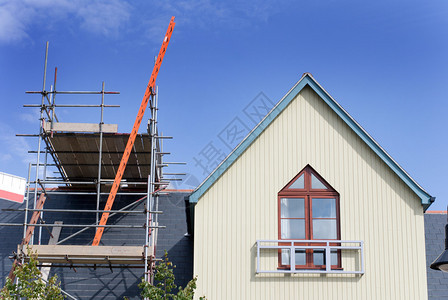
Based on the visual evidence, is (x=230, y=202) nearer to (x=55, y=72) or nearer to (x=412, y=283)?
(x=412, y=283)

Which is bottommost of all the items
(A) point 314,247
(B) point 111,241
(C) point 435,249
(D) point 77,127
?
(A) point 314,247

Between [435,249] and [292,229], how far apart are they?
18.2 ft

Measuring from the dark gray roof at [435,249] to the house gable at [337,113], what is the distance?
9.24 ft

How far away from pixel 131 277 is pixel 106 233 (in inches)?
74.2

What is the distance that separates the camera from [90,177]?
22.4m

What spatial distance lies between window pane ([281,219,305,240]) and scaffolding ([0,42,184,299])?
3.53m

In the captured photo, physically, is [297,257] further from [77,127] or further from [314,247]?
[77,127]

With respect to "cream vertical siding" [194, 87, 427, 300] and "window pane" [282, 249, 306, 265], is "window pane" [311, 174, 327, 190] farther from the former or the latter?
"window pane" [282, 249, 306, 265]

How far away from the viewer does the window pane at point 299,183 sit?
54.9 feet

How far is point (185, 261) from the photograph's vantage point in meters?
19.1

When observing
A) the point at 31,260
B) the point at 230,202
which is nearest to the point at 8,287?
the point at 31,260

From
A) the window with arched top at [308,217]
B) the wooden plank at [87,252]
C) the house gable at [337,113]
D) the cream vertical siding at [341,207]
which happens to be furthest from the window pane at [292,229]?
the wooden plank at [87,252]

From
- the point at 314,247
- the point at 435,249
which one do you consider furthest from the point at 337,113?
the point at 435,249

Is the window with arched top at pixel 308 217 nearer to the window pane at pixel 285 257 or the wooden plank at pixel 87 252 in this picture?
the window pane at pixel 285 257
